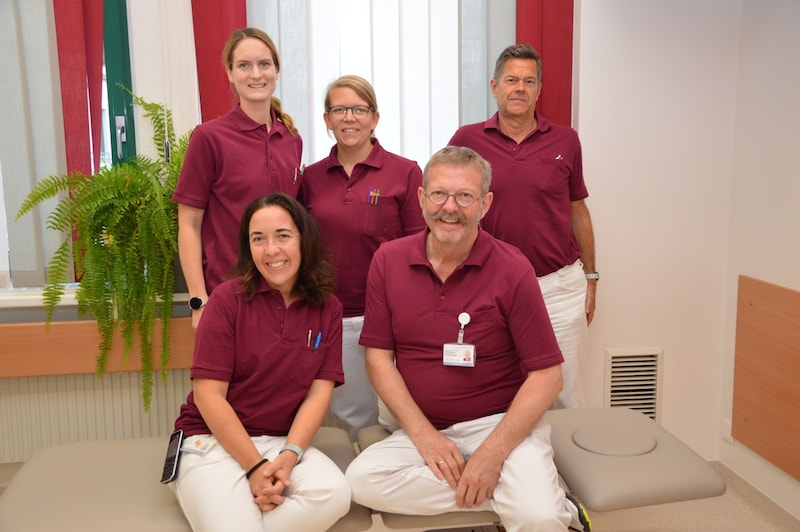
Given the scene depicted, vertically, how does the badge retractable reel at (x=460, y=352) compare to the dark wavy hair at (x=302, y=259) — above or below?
below

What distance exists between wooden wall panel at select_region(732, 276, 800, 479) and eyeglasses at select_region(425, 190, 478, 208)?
147 centimetres

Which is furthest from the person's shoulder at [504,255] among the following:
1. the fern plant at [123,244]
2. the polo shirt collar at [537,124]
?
the fern plant at [123,244]

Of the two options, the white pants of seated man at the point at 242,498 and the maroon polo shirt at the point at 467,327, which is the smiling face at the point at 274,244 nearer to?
the maroon polo shirt at the point at 467,327

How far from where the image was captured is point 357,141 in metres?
2.42

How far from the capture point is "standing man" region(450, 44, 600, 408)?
2.64 m

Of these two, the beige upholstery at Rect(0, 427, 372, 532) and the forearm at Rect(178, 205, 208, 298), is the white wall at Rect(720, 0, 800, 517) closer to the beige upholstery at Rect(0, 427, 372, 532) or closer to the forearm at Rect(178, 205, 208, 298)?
the beige upholstery at Rect(0, 427, 372, 532)

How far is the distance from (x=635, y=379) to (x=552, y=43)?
5.28 ft

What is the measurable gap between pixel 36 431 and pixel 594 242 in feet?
8.22

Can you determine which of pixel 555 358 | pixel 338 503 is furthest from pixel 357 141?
pixel 338 503

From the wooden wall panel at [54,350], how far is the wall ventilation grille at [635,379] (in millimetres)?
1970

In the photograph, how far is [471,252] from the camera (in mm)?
2086

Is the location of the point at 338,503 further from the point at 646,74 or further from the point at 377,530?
the point at 646,74

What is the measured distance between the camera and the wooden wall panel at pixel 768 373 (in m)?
2.64

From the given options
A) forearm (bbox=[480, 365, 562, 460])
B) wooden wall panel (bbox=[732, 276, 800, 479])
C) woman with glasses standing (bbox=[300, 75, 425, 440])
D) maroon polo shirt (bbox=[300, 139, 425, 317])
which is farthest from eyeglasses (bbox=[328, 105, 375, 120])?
wooden wall panel (bbox=[732, 276, 800, 479])
